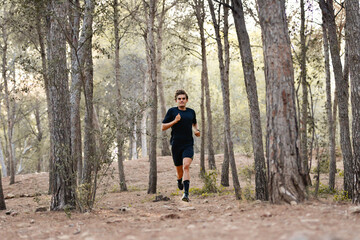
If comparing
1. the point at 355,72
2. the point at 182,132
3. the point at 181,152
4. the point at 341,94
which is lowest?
the point at 181,152

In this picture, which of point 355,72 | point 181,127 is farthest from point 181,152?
point 355,72

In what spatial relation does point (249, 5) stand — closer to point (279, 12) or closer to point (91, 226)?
point (279, 12)

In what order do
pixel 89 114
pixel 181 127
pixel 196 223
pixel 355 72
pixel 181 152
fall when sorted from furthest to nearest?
pixel 181 152
pixel 181 127
pixel 89 114
pixel 355 72
pixel 196 223

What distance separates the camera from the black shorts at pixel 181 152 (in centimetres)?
802

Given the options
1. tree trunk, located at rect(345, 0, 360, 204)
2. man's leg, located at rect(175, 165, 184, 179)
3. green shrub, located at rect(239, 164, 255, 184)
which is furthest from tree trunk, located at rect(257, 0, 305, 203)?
man's leg, located at rect(175, 165, 184, 179)

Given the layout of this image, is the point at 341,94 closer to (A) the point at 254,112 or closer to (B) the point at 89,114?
(A) the point at 254,112

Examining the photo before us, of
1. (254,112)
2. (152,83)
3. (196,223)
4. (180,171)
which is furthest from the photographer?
(152,83)

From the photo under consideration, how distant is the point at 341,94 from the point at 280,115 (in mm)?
4087

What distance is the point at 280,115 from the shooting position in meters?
5.46

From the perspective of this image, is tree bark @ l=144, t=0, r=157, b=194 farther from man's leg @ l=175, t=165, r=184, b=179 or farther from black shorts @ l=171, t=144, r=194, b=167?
black shorts @ l=171, t=144, r=194, b=167

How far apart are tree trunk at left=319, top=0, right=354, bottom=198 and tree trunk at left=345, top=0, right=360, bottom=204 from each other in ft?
5.60

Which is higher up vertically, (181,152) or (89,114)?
(89,114)

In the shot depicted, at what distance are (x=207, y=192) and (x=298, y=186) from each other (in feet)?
16.8

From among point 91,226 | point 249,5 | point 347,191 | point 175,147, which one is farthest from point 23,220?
point 249,5
